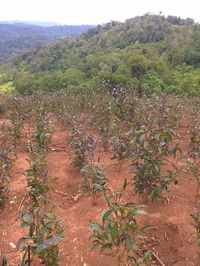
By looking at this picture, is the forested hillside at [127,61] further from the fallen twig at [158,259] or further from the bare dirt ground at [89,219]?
the fallen twig at [158,259]

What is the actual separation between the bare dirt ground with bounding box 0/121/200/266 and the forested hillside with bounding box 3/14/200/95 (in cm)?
1550

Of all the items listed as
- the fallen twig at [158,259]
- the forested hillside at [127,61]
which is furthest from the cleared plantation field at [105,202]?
the forested hillside at [127,61]

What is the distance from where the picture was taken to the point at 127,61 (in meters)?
41.4

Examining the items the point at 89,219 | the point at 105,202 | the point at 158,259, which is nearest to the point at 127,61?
the point at 105,202

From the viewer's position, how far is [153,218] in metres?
4.88

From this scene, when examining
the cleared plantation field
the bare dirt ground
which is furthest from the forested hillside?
the bare dirt ground

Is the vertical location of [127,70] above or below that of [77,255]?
below

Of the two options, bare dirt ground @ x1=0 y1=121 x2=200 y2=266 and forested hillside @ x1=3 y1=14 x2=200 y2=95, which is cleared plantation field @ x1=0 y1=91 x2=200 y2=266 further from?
forested hillside @ x1=3 y1=14 x2=200 y2=95

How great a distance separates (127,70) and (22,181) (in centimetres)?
3138

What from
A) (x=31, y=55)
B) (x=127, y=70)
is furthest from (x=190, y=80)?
(x=31, y=55)

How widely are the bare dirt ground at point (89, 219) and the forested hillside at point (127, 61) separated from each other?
15496 millimetres

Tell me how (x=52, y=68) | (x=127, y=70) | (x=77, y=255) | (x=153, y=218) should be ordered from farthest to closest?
(x=52, y=68) → (x=127, y=70) → (x=153, y=218) → (x=77, y=255)

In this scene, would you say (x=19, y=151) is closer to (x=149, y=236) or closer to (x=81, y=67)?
(x=149, y=236)

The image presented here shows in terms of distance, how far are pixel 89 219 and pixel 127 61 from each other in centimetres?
3781
